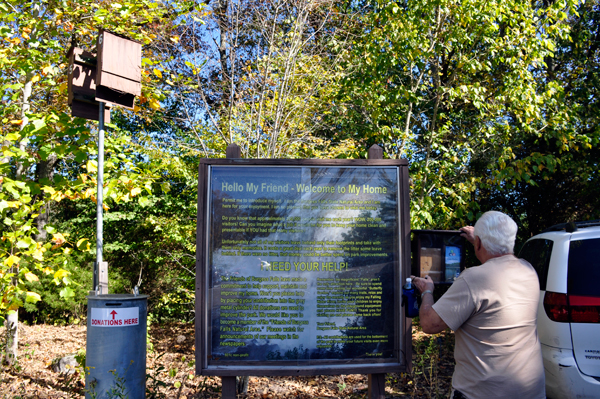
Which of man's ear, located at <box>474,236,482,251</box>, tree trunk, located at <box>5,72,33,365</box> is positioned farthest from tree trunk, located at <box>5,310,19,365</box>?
man's ear, located at <box>474,236,482,251</box>

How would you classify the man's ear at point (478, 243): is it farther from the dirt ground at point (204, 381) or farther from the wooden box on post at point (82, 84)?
the wooden box on post at point (82, 84)

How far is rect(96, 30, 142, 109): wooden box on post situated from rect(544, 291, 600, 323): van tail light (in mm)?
4351

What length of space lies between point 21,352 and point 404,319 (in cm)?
700

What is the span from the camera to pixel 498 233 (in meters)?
2.42

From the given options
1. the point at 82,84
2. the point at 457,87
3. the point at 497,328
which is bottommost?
the point at 497,328

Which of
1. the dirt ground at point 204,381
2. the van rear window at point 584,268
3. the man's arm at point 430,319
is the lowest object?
the dirt ground at point 204,381

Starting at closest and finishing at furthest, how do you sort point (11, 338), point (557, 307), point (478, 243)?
point (478, 243), point (557, 307), point (11, 338)

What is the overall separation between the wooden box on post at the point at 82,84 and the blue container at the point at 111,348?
2.00 meters

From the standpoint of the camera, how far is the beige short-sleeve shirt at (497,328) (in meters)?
2.28

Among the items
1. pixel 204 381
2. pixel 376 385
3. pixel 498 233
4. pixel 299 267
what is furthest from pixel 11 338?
pixel 498 233

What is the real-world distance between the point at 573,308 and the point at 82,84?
4979 mm

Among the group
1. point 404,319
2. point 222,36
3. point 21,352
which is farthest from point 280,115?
point 21,352

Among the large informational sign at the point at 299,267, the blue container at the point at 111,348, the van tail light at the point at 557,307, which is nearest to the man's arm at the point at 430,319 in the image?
the large informational sign at the point at 299,267

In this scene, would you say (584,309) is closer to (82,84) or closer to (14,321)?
(82,84)
